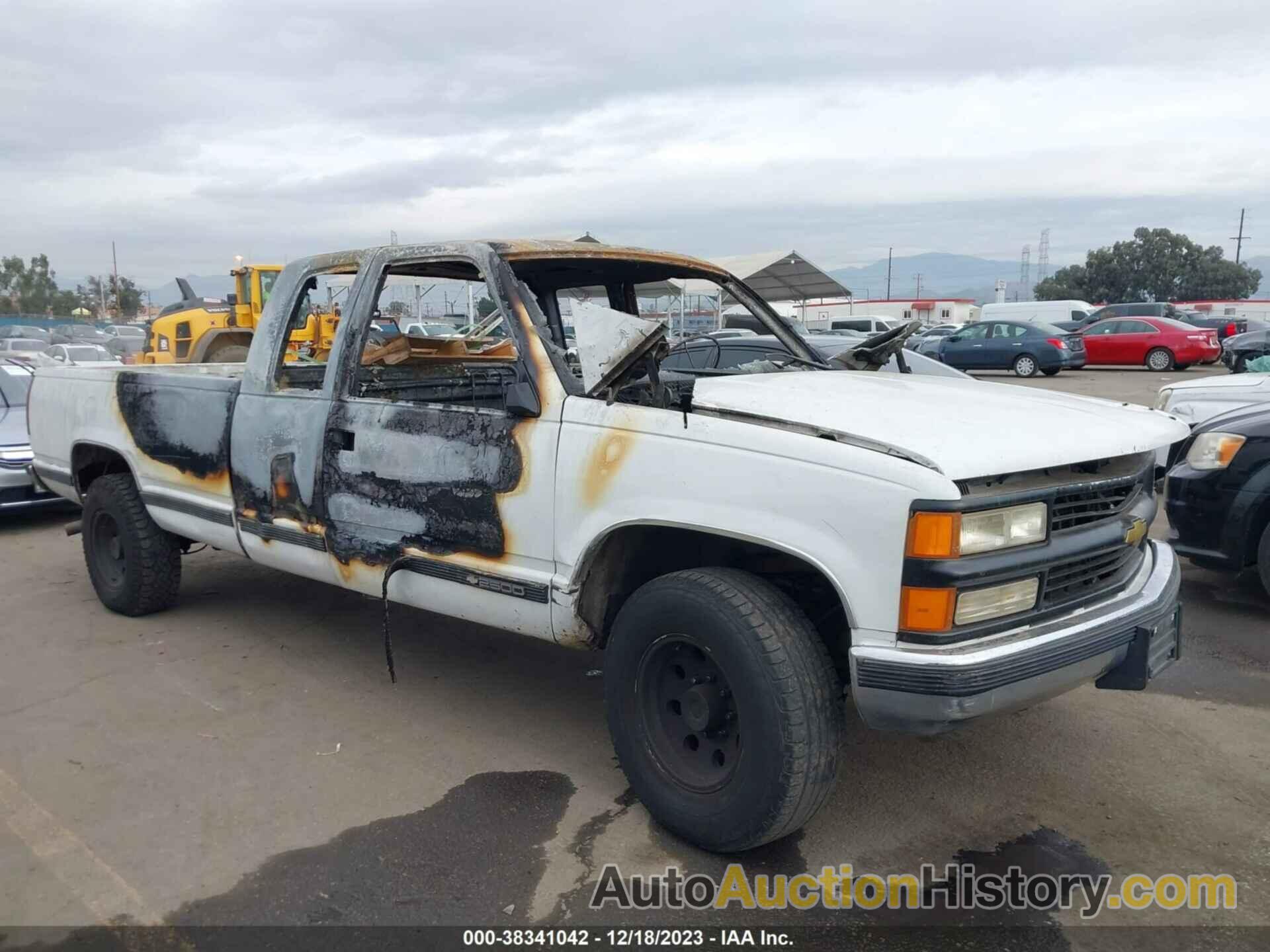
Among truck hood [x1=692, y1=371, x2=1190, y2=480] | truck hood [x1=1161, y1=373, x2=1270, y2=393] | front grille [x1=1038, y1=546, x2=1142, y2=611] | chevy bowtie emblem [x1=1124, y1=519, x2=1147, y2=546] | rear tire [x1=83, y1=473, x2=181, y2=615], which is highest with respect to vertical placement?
truck hood [x1=692, y1=371, x2=1190, y2=480]

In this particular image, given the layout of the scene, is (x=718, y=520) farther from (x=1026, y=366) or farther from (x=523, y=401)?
(x=1026, y=366)

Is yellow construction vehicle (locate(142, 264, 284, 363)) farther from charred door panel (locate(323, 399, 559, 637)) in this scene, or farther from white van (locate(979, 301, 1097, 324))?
white van (locate(979, 301, 1097, 324))

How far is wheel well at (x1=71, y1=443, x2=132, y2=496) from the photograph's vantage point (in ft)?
17.8

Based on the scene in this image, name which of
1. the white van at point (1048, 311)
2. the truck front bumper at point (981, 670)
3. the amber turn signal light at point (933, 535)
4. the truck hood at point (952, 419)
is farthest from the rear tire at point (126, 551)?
the white van at point (1048, 311)

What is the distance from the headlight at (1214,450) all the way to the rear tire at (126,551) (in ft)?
18.0

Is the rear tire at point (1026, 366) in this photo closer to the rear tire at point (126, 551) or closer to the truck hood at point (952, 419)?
the truck hood at point (952, 419)

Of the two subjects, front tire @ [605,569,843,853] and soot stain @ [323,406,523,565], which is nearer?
front tire @ [605,569,843,853]

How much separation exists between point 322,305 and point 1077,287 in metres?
66.8

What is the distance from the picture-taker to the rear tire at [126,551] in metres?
5.14

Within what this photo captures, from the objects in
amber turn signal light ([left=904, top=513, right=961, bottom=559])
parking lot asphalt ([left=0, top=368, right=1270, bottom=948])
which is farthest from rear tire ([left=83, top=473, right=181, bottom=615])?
amber turn signal light ([left=904, top=513, right=961, bottom=559])

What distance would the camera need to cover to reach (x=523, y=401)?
3.28 m

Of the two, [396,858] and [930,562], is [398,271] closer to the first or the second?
[396,858]

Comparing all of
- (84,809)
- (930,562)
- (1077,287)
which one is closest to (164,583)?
(84,809)

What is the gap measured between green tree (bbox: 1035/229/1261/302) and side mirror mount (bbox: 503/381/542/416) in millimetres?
63348
